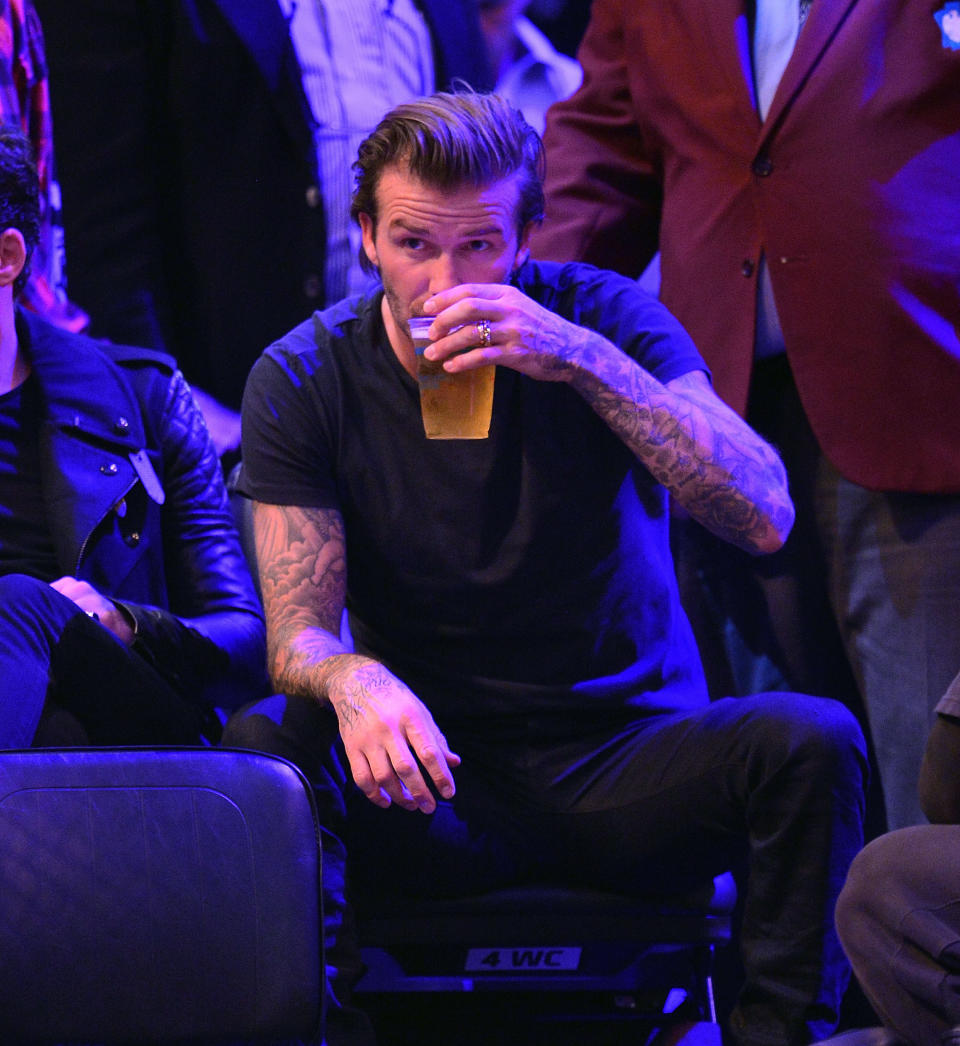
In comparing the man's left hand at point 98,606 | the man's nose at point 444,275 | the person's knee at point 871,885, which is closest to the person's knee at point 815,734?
the person's knee at point 871,885

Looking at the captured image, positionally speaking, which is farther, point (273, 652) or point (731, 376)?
point (731, 376)

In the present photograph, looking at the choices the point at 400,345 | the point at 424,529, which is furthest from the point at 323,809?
the point at 400,345

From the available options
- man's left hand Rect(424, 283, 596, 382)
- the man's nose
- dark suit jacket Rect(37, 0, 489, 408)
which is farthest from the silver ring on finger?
dark suit jacket Rect(37, 0, 489, 408)

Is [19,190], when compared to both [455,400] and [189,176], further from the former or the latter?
[455,400]

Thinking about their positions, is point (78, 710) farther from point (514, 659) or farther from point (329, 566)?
point (514, 659)

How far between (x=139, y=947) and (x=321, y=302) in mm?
1585

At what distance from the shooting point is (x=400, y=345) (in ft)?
6.42

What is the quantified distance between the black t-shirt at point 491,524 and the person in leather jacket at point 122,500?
27cm

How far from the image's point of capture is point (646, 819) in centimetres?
174

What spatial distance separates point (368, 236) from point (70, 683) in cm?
75

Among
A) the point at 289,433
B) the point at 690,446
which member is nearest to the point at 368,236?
the point at 289,433

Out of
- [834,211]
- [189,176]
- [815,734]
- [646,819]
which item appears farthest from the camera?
[189,176]

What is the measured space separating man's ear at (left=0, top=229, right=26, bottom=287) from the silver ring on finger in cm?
95

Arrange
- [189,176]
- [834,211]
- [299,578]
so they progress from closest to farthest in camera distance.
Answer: [299,578], [834,211], [189,176]
